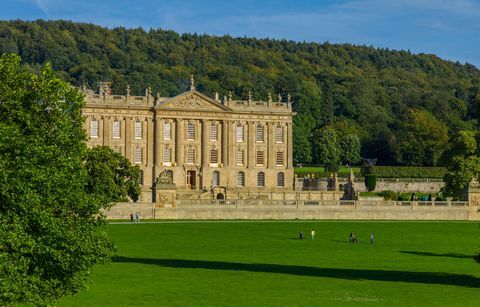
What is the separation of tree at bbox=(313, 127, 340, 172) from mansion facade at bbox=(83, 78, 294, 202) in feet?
104

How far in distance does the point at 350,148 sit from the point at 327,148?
5.16 metres

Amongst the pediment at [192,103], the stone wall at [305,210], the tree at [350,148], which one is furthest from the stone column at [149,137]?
the tree at [350,148]

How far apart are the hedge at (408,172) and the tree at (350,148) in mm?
20257

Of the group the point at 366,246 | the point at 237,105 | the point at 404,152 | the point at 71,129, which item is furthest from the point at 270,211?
the point at 404,152

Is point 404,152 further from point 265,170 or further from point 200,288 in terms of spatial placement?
point 200,288

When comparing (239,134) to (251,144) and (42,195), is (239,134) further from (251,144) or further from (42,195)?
(42,195)

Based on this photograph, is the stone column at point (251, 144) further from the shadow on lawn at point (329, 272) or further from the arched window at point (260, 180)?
the shadow on lawn at point (329, 272)

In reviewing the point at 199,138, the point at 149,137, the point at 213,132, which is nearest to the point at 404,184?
the point at 213,132

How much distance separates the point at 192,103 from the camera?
107562 millimetres

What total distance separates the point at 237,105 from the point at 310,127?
180 ft

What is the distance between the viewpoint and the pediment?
349 feet

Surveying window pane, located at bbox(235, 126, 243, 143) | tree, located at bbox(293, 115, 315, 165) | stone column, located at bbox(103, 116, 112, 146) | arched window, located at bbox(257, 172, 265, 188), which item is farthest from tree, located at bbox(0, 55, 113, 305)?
tree, located at bbox(293, 115, 315, 165)

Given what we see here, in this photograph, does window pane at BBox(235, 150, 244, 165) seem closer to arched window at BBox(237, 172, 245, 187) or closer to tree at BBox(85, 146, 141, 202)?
arched window at BBox(237, 172, 245, 187)

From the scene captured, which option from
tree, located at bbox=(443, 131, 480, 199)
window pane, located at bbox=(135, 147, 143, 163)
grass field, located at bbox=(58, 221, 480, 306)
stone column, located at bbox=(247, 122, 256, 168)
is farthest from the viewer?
stone column, located at bbox=(247, 122, 256, 168)
